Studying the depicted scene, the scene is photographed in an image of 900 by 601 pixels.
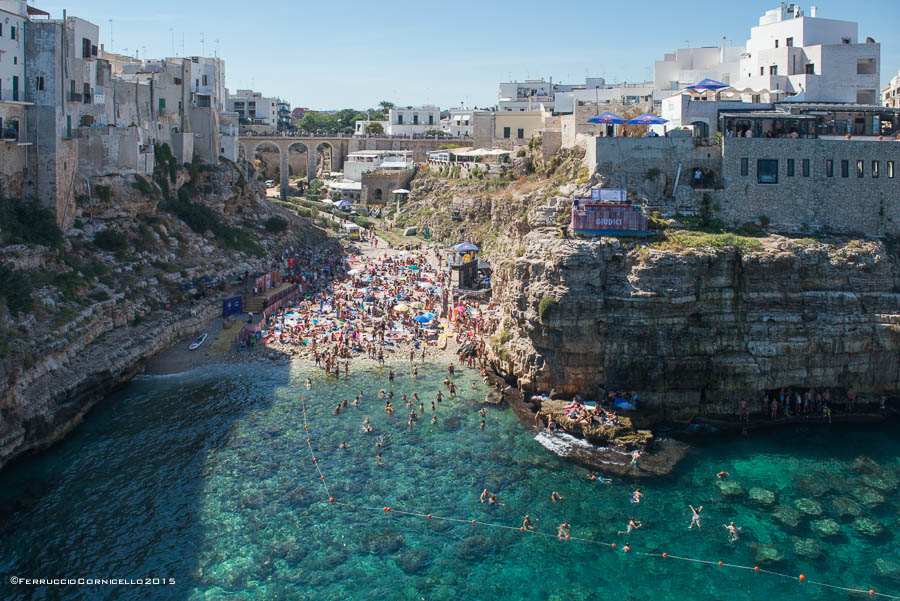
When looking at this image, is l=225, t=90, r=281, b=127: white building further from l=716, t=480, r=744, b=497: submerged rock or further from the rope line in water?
l=716, t=480, r=744, b=497: submerged rock

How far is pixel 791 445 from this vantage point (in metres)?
32.1

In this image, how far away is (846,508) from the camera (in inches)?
1070

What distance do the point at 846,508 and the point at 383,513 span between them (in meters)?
16.3

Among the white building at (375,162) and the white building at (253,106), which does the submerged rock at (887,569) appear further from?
the white building at (253,106)

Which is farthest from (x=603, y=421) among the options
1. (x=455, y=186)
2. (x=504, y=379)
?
(x=455, y=186)

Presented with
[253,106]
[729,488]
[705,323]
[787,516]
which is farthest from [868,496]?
[253,106]

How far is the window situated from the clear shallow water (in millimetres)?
12863

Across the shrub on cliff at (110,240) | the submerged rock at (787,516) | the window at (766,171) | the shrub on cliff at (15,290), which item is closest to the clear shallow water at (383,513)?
the submerged rock at (787,516)

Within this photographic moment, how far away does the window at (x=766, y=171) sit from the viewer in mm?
38719

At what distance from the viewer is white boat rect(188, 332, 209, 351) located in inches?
1665

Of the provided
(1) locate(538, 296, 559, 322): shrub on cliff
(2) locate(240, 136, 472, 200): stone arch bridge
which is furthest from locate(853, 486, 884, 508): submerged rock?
(2) locate(240, 136, 472, 200): stone arch bridge

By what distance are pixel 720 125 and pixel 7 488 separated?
37338mm

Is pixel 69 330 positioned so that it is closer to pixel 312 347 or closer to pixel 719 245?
pixel 312 347

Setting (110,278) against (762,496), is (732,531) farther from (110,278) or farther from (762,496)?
(110,278)
